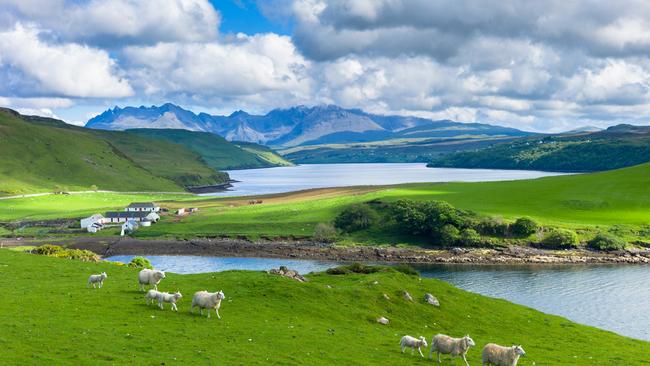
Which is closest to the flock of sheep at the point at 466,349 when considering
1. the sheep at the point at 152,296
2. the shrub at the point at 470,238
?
the sheep at the point at 152,296

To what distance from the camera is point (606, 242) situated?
125562 mm

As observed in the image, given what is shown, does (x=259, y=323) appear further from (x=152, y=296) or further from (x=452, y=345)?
(x=452, y=345)

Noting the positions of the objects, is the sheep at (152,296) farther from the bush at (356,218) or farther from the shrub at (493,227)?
the bush at (356,218)

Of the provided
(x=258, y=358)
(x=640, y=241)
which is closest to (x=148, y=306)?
(x=258, y=358)

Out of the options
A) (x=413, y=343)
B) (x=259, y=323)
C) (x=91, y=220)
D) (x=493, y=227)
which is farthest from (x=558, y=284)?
(x=91, y=220)

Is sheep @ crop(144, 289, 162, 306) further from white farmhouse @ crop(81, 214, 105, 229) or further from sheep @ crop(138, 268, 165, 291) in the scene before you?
white farmhouse @ crop(81, 214, 105, 229)

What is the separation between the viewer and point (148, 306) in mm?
40906

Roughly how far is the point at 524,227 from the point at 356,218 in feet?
135

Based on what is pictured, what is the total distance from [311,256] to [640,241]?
74137 mm

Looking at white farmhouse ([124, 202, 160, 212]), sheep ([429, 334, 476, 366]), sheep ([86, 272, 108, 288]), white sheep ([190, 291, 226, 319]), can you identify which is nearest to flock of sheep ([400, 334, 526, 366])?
sheep ([429, 334, 476, 366])

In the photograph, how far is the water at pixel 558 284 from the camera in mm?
74250

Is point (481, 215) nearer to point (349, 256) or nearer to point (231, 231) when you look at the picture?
point (349, 256)

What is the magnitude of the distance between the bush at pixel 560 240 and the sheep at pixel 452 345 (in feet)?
333

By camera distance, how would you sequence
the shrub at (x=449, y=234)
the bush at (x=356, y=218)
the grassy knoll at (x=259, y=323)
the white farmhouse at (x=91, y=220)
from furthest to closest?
the white farmhouse at (x=91, y=220)
the bush at (x=356, y=218)
the shrub at (x=449, y=234)
the grassy knoll at (x=259, y=323)
